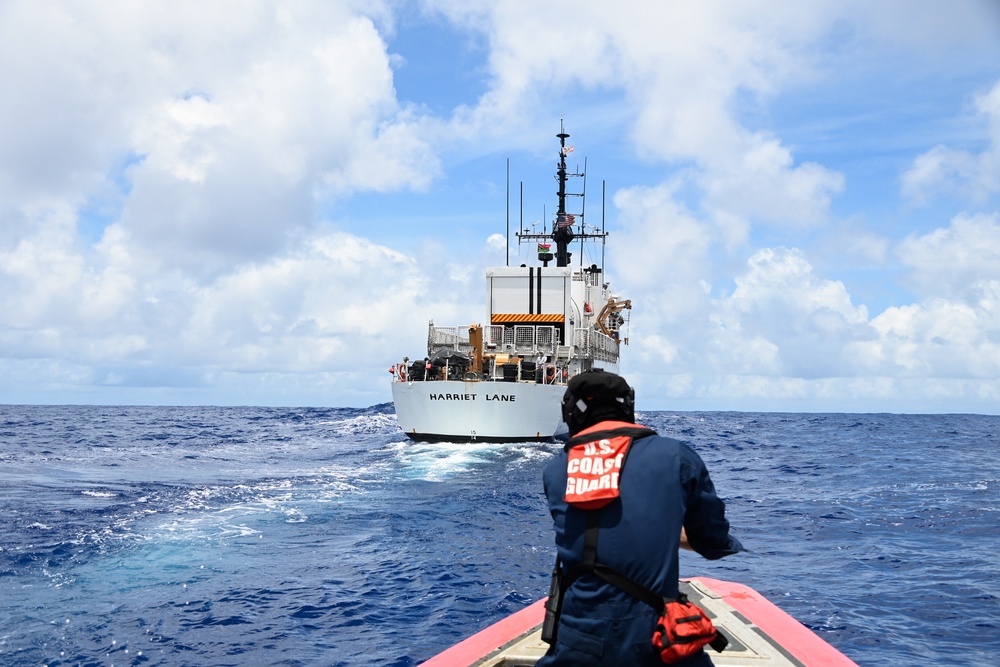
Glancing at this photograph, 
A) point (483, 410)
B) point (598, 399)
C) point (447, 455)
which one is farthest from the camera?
point (483, 410)

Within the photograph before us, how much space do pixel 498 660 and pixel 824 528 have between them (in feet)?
32.8

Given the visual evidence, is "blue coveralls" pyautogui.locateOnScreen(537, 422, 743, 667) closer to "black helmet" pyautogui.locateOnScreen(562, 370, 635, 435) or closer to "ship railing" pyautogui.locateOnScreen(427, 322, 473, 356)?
"black helmet" pyautogui.locateOnScreen(562, 370, 635, 435)

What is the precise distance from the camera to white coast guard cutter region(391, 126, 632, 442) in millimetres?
26922

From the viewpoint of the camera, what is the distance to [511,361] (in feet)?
97.3

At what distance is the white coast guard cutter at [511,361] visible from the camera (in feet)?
88.3

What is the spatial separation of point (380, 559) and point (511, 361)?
19.1 meters

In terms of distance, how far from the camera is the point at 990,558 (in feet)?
36.8

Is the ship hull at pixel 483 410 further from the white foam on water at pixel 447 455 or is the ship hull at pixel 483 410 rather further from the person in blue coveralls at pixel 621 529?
the person in blue coveralls at pixel 621 529

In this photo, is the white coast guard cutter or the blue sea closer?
the blue sea

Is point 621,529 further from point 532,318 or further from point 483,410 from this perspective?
point 532,318

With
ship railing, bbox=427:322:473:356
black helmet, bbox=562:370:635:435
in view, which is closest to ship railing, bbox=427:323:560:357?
ship railing, bbox=427:322:473:356

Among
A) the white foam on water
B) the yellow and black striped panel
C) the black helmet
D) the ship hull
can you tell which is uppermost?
the yellow and black striped panel

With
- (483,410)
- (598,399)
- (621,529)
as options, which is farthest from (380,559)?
(483,410)

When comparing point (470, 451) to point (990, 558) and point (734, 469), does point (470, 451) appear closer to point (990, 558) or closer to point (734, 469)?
point (734, 469)
